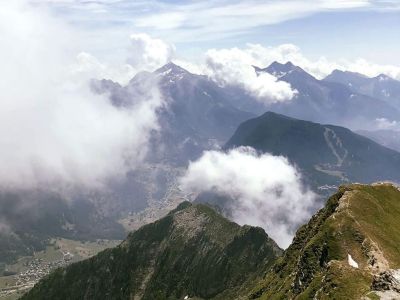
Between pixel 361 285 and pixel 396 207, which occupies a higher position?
pixel 361 285

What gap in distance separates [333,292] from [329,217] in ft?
A: 147

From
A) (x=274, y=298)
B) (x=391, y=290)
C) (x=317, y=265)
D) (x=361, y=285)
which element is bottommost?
(x=274, y=298)

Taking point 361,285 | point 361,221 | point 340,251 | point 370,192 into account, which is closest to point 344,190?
point 370,192

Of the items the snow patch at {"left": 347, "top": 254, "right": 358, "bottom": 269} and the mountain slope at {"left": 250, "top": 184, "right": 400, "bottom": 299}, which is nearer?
the mountain slope at {"left": 250, "top": 184, "right": 400, "bottom": 299}

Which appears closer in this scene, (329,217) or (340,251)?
(340,251)

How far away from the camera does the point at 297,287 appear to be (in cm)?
16662

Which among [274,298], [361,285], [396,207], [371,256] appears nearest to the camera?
[361,285]

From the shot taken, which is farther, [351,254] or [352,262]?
[351,254]

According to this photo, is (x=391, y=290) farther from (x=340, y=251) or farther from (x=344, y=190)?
(x=344, y=190)

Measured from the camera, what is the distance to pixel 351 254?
152 meters

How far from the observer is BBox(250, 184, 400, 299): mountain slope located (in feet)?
437

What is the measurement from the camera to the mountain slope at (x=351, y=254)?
13325 cm

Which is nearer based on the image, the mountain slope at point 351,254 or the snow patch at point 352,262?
the mountain slope at point 351,254

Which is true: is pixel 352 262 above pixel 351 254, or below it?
above
